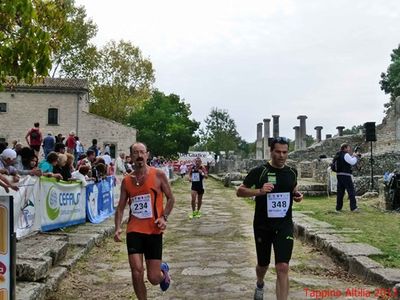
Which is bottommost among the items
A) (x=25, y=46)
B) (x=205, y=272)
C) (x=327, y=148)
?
(x=205, y=272)

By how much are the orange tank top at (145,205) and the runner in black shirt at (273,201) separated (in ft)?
3.02

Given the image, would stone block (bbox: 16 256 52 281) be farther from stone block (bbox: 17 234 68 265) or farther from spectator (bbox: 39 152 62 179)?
spectator (bbox: 39 152 62 179)

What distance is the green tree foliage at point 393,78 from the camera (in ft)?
171

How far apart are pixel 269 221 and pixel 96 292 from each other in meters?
2.43

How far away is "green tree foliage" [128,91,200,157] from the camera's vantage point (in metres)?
49.4

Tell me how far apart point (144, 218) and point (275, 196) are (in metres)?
1.35

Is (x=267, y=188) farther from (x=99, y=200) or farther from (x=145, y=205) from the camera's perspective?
(x=99, y=200)

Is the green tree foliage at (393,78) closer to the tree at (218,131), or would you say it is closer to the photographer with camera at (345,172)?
the tree at (218,131)

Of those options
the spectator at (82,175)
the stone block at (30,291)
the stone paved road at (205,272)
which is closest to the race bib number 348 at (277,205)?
the stone paved road at (205,272)

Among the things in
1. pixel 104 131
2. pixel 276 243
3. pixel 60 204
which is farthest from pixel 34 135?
pixel 104 131

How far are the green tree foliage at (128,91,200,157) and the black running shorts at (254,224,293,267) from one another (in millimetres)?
43819

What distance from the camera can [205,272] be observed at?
701 cm

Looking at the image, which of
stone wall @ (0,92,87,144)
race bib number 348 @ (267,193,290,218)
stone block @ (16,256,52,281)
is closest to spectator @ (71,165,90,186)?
stone block @ (16,256,52,281)

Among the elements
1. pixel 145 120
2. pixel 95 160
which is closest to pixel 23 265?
pixel 95 160
